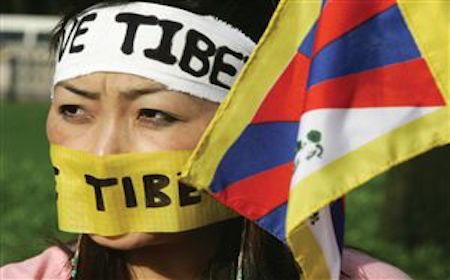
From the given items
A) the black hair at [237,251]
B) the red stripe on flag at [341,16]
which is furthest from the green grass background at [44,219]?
the red stripe on flag at [341,16]

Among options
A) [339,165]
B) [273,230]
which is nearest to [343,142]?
[339,165]

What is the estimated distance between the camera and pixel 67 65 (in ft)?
10.2

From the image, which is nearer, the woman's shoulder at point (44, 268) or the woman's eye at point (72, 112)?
the woman's eye at point (72, 112)

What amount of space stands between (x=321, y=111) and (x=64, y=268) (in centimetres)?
110

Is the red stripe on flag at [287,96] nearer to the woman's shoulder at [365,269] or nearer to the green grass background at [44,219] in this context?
the woman's shoulder at [365,269]

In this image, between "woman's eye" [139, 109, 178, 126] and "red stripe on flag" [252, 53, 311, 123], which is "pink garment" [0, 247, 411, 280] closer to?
"woman's eye" [139, 109, 178, 126]

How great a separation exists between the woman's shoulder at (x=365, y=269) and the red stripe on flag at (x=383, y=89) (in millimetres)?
822

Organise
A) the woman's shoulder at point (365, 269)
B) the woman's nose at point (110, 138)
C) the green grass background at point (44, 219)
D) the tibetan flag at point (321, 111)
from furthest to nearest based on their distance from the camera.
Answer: the green grass background at point (44, 219) < the woman's shoulder at point (365, 269) < the woman's nose at point (110, 138) < the tibetan flag at point (321, 111)

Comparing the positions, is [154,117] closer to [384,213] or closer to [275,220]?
[275,220]

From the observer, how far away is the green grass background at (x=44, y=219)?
8312 mm

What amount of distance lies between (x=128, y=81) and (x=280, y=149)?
1.65 feet

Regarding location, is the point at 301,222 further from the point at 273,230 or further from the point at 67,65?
the point at 67,65

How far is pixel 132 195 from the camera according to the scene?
3006 mm

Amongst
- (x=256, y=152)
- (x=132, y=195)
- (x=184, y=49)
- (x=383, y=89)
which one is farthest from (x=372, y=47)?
(x=132, y=195)
